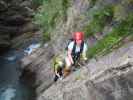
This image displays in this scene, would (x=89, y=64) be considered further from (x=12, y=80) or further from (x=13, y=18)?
(x=13, y=18)

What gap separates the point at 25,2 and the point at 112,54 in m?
33.2

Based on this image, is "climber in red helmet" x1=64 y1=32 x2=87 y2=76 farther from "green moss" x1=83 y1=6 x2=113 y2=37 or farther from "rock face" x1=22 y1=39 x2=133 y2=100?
"green moss" x1=83 y1=6 x2=113 y2=37

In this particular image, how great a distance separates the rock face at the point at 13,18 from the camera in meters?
36.2

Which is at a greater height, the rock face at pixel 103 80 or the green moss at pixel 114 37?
the green moss at pixel 114 37

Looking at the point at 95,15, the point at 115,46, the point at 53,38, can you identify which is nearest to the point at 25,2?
the point at 53,38

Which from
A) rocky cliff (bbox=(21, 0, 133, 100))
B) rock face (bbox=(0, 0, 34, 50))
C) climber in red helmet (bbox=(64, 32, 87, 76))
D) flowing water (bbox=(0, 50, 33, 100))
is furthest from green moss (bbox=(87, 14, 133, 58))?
rock face (bbox=(0, 0, 34, 50))

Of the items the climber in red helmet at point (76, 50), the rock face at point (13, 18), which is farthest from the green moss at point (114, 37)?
the rock face at point (13, 18)

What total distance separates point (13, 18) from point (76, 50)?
1027 inches

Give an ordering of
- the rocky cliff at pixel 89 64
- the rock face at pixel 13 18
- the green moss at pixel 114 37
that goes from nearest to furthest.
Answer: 1. the rocky cliff at pixel 89 64
2. the green moss at pixel 114 37
3. the rock face at pixel 13 18

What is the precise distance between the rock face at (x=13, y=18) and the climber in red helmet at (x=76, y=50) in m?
19.4

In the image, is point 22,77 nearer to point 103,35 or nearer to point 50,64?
point 50,64

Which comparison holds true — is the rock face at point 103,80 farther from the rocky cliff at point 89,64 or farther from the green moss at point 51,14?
the green moss at point 51,14

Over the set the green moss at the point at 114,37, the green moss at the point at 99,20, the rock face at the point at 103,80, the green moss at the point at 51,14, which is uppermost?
the green moss at the point at 51,14

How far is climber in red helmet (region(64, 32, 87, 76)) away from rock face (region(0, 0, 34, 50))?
1937 centimetres
